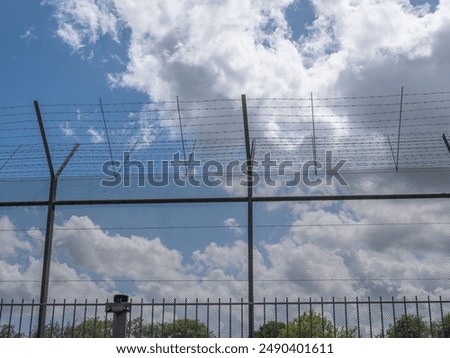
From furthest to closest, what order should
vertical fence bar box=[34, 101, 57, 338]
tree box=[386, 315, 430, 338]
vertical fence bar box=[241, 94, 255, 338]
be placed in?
vertical fence bar box=[34, 101, 57, 338] → vertical fence bar box=[241, 94, 255, 338] → tree box=[386, 315, 430, 338]

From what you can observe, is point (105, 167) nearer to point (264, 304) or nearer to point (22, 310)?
point (22, 310)

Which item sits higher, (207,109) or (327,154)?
(207,109)

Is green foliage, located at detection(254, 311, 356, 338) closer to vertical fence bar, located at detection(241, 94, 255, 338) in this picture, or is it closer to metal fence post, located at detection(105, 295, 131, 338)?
vertical fence bar, located at detection(241, 94, 255, 338)

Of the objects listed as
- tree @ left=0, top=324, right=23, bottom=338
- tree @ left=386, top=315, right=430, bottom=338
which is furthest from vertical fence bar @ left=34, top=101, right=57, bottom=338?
tree @ left=386, top=315, right=430, bottom=338

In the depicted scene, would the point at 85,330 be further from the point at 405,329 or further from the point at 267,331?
the point at 405,329

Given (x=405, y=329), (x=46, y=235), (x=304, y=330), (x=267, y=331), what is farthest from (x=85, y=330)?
(x=304, y=330)

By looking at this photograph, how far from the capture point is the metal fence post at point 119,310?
25.3 feet

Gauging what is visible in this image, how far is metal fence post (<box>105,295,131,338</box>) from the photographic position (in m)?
7.72

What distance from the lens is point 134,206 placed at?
9.47 metres

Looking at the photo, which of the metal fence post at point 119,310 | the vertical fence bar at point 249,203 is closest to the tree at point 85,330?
the metal fence post at point 119,310

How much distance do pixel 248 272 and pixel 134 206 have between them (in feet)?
6.94

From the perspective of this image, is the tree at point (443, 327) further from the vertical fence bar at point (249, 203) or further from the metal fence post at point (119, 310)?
the metal fence post at point (119, 310)

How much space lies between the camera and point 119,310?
7770 mm
